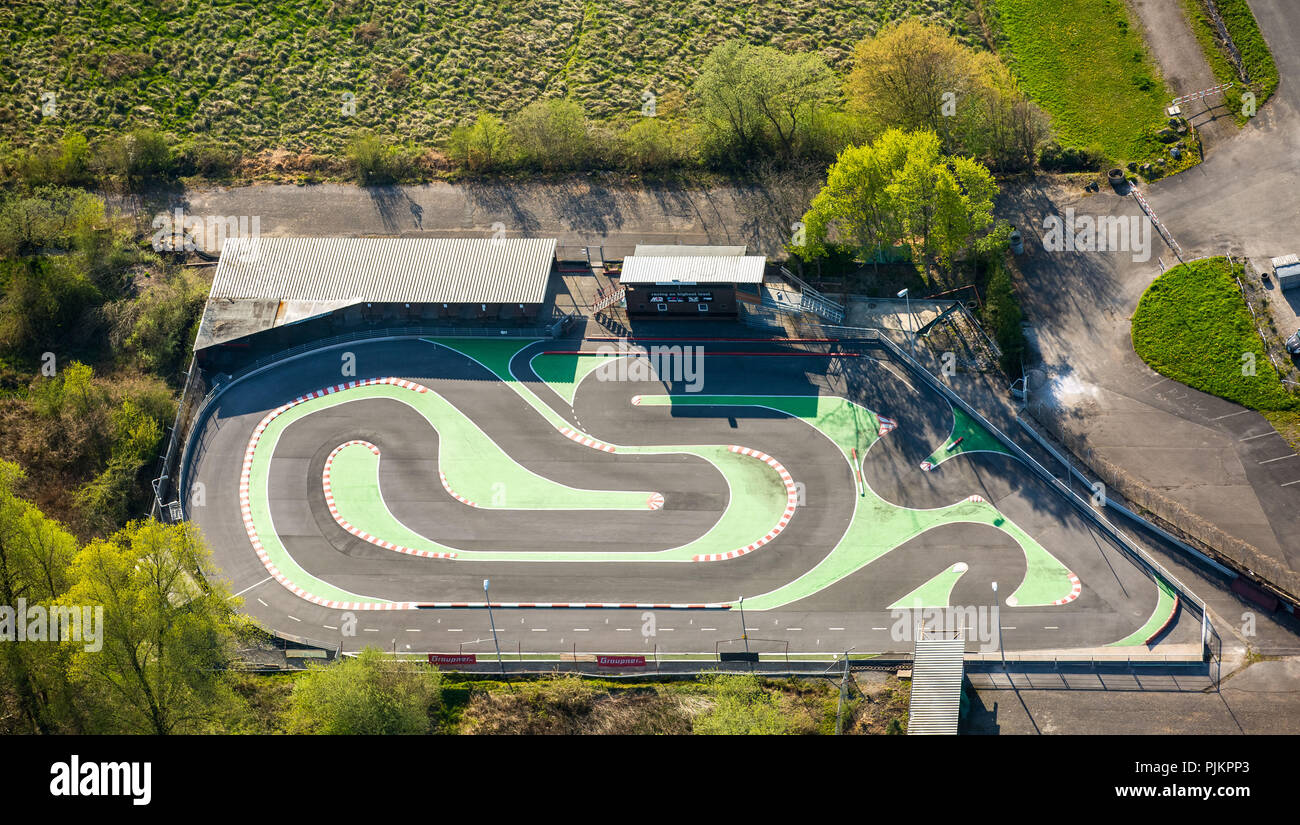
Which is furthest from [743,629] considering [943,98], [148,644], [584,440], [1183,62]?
[1183,62]

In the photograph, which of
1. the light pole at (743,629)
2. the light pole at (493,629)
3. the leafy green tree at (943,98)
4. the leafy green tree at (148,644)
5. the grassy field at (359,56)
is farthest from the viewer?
the grassy field at (359,56)

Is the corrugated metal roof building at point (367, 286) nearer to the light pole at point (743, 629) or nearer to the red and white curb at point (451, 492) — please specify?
the red and white curb at point (451, 492)

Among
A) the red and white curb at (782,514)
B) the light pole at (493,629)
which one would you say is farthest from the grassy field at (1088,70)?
the light pole at (493,629)

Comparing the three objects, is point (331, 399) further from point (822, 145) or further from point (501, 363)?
point (822, 145)

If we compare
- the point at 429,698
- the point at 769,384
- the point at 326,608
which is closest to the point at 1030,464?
the point at 769,384

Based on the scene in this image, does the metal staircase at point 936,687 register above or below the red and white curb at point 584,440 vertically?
below
